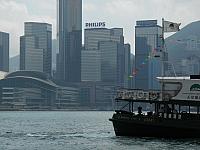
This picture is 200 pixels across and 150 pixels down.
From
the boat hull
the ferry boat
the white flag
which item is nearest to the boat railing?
the ferry boat

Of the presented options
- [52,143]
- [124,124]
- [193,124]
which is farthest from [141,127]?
[52,143]

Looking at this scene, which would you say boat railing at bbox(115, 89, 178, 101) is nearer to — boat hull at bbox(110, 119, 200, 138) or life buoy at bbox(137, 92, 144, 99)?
life buoy at bbox(137, 92, 144, 99)

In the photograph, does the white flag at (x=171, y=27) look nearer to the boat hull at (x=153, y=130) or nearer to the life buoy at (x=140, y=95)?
the life buoy at (x=140, y=95)

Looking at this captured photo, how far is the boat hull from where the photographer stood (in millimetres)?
59737

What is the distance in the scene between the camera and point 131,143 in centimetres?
5725

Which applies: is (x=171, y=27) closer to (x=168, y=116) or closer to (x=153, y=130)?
(x=168, y=116)

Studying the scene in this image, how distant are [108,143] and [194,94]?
36.1ft

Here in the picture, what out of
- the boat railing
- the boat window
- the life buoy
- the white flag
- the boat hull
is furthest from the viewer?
the white flag

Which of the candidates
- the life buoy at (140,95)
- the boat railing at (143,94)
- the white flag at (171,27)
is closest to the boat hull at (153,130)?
the boat railing at (143,94)

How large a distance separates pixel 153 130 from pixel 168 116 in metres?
2.29

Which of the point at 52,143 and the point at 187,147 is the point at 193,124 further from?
the point at 52,143

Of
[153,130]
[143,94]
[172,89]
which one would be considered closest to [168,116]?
[153,130]

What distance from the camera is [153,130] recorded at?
61.0 meters

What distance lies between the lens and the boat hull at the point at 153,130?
59.7 m
